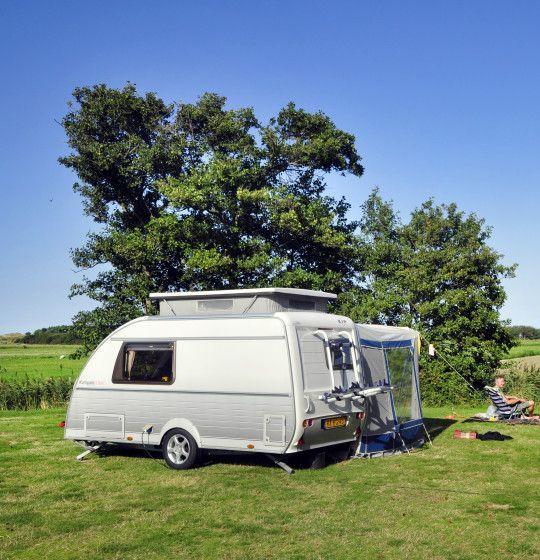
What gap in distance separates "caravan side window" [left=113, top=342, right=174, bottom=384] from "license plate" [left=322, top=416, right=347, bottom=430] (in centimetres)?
268

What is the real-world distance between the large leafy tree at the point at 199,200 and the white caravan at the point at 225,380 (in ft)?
40.2

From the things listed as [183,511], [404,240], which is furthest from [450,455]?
[404,240]

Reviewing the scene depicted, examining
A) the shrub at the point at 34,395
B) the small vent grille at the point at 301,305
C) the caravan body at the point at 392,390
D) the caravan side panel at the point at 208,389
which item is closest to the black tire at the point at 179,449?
the caravan side panel at the point at 208,389

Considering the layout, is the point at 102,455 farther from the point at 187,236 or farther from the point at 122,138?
the point at 122,138

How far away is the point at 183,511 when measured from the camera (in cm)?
927

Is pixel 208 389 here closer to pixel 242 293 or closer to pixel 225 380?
pixel 225 380

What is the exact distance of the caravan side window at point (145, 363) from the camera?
12.5 metres

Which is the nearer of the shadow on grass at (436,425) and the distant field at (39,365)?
the shadow on grass at (436,425)

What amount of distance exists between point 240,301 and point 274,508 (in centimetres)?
438

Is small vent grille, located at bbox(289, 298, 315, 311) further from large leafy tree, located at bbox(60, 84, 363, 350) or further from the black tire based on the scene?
large leafy tree, located at bbox(60, 84, 363, 350)

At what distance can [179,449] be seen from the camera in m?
12.3

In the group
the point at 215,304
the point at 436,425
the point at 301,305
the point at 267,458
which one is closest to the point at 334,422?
the point at 267,458

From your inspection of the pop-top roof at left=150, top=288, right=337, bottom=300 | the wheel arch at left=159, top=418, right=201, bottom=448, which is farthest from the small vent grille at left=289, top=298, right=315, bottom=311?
the wheel arch at left=159, top=418, right=201, bottom=448

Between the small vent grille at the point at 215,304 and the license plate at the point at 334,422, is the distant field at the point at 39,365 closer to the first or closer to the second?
the small vent grille at the point at 215,304
